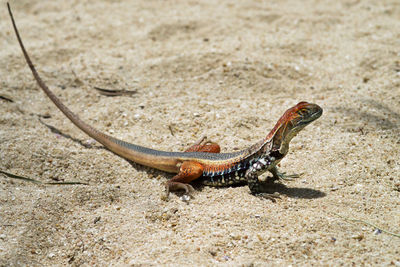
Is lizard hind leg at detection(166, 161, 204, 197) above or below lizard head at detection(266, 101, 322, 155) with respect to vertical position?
below

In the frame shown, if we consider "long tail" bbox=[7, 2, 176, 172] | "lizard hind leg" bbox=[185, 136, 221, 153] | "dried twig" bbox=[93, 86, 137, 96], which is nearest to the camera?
"long tail" bbox=[7, 2, 176, 172]

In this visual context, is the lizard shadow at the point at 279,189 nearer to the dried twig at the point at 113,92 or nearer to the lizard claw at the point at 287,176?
the lizard claw at the point at 287,176

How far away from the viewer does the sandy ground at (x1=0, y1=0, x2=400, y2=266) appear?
3023 mm

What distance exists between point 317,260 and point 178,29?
484cm

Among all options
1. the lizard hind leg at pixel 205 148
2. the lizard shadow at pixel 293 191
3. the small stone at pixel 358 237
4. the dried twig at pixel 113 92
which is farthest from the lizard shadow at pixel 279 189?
the dried twig at pixel 113 92

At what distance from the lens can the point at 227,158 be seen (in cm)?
369

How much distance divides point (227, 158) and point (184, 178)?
43 centimetres

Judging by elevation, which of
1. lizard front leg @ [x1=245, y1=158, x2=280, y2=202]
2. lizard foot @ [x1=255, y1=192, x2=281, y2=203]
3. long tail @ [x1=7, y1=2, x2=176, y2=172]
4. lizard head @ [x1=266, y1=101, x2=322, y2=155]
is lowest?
long tail @ [x1=7, y1=2, x2=176, y2=172]

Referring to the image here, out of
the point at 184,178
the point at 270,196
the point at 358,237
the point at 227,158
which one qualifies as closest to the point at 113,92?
the point at 184,178

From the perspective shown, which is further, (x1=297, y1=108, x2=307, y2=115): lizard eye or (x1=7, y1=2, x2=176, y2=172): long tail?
(x1=7, y1=2, x2=176, y2=172): long tail

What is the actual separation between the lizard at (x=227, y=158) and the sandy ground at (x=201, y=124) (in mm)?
119

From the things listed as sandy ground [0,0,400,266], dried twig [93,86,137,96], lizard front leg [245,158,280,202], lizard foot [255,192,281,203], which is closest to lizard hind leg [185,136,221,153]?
sandy ground [0,0,400,266]

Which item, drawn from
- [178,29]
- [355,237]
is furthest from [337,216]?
[178,29]

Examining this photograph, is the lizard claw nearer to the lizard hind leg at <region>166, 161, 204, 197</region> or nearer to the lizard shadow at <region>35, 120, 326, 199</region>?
the lizard shadow at <region>35, 120, 326, 199</region>
